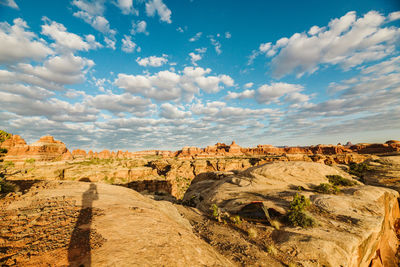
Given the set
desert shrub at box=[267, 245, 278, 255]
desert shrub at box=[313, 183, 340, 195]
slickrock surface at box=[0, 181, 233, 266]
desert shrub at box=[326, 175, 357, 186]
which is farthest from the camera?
desert shrub at box=[326, 175, 357, 186]

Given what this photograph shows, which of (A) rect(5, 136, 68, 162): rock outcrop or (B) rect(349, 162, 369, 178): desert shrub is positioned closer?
(B) rect(349, 162, 369, 178): desert shrub

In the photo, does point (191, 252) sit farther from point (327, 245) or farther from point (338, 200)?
point (338, 200)

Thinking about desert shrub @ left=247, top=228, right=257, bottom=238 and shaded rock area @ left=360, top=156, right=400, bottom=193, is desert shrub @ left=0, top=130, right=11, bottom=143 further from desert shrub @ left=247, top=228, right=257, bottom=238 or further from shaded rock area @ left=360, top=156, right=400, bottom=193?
shaded rock area @ left=360, top=156, right=400, bottom=193

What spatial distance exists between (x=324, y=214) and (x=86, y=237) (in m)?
13.3

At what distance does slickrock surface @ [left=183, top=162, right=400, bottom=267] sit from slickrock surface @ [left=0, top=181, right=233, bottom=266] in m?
4.36

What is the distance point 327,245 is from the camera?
7074 millimetres

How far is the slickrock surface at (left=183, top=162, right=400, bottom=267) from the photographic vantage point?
7.12 m

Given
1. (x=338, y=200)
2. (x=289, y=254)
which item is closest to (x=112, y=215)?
(x=289, y=254)

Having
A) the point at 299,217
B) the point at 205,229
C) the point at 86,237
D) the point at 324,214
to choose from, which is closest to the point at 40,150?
the point at 205,229

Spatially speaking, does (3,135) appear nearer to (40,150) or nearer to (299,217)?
(299,217)

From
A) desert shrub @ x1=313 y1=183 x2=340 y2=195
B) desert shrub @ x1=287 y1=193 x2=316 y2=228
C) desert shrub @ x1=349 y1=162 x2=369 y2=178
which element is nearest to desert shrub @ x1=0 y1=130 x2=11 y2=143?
desert shrub @ x1=287 y1=193 x2=316 y2=228

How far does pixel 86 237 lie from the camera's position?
5.12m

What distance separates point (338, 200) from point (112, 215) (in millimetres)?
15196

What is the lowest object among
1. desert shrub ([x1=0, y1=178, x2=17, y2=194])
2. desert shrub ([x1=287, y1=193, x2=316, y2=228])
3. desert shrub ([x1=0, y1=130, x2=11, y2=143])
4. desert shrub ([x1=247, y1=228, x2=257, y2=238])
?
desert shrub ([x1=247, y1=228, x2=257, y2=238])
